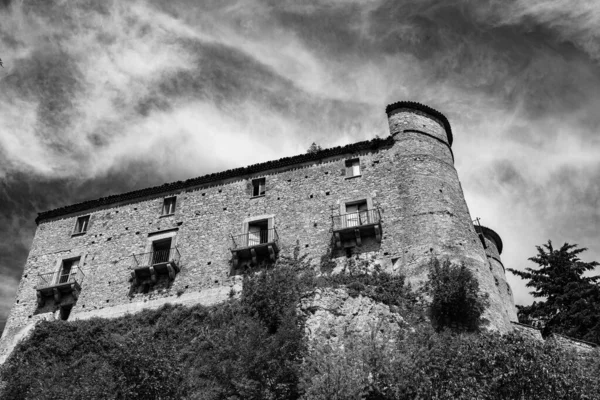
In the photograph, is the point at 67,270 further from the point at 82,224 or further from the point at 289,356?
the point at 289,356

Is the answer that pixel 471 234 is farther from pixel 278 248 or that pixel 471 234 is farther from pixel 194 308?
pixel 194 308

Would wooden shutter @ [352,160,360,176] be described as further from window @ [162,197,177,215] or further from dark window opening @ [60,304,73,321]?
dark window opening @ [60,304,73,321]

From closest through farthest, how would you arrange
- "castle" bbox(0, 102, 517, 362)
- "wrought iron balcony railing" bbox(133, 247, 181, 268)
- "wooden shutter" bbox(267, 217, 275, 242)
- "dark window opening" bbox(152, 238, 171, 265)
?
1. "castle" bbox(0, 102, 517, 362)
2. "wooden shutter" bbox(267, 217, 275, 242)
3. "wrought iron balcony railing" bbox(133, 247, 181, 268)
4. "dark window opening" bbox(152, 238, 171, 265)

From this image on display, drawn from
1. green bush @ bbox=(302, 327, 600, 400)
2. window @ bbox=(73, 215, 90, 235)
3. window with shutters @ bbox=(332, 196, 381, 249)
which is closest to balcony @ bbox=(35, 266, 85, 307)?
window @ bbox=(73, 215, 90, 235)

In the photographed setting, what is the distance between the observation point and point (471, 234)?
91.2 feet

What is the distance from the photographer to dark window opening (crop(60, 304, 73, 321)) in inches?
1222

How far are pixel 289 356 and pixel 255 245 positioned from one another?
27.8 ft

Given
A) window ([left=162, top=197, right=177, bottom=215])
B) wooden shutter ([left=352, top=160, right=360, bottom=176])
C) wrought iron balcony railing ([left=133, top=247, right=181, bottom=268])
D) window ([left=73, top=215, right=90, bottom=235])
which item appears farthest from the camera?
window ([left=73, top=215, right=90, bottom=235])

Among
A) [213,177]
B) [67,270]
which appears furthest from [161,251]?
[67,270]

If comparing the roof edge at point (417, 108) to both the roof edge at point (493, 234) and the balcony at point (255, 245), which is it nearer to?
the roof edge at point (493, 234)

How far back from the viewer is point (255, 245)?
29062mm

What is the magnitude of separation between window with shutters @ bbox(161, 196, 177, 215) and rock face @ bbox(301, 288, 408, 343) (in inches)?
478

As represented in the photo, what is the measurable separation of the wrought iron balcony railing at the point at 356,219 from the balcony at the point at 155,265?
817cm

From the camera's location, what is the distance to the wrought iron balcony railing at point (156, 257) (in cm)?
3082
